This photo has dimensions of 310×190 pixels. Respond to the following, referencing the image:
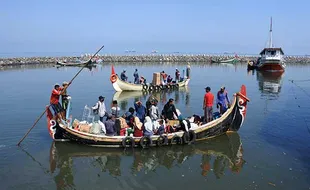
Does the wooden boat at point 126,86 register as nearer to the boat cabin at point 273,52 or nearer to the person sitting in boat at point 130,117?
the person sitting in boat at point 130,117

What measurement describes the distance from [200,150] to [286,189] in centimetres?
400

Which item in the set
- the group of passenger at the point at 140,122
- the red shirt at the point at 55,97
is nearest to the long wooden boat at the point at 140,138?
the group of passenger at the point at 140,122

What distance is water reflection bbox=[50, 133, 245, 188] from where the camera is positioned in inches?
418

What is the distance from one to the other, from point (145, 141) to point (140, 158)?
88 cm

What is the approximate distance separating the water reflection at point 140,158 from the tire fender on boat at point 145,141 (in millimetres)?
216

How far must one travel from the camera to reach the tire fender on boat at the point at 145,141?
40.3 feet

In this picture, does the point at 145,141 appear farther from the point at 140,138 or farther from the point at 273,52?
the point at 273,52

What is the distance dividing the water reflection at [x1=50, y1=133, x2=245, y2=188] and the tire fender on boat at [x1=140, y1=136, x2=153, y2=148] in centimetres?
22

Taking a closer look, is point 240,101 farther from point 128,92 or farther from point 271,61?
point 271,61

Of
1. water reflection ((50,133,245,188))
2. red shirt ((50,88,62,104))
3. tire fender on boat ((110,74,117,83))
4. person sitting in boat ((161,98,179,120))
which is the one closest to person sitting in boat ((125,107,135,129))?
water reflection ((50,133,245,188))

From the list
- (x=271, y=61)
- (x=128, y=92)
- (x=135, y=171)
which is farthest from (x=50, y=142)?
(x=271, y=61)

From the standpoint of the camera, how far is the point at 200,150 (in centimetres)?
1259

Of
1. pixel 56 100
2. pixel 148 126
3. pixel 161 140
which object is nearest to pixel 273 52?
pixel 161 140

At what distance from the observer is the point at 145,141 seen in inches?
487
